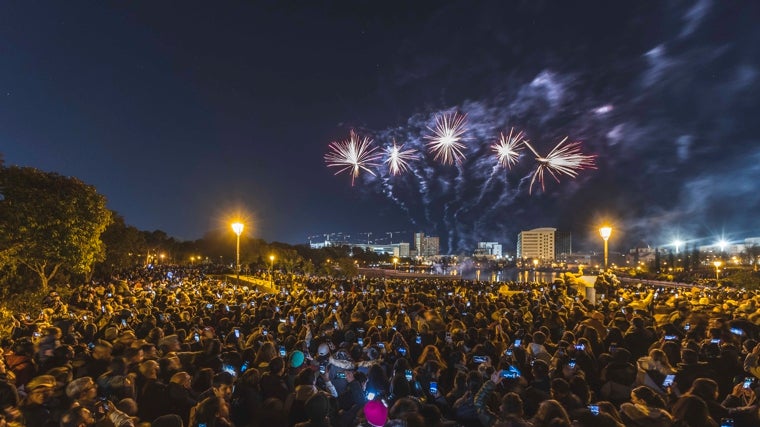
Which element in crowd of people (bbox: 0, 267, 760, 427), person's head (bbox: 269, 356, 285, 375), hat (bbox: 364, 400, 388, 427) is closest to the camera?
hat (bbox: 364, 400, 388, 427)

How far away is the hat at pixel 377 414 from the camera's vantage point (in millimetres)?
4039

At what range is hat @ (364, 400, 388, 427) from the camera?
13.3ft

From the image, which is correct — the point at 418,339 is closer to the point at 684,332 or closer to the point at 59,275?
the point at 684,332

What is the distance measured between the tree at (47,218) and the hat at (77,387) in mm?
11678

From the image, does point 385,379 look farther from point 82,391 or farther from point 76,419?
point 82,391

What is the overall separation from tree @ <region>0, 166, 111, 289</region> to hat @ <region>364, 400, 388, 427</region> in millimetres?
14758

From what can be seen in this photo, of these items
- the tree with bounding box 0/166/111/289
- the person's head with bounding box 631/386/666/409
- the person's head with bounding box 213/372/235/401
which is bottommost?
the person's head with bounding box 213/372/235/401

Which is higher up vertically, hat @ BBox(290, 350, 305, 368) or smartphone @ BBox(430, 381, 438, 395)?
hat @ BBox(290, 350, 305, 368)

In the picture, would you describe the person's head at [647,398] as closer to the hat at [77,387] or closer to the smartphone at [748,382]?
the smartphone at [748,382]

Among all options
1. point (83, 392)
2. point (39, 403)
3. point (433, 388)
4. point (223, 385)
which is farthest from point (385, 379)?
point (39, 403)

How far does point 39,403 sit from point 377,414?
390 cm

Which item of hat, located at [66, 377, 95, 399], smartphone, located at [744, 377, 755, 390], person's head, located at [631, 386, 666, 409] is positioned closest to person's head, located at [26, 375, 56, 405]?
hat, located at [66, 377, 95, 399]

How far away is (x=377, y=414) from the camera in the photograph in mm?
4051

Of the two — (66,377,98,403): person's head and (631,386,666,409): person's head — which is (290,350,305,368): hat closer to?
(66,377,98,403): person's head
